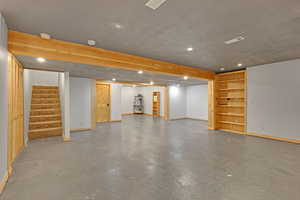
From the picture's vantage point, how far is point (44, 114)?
5914 millimetres

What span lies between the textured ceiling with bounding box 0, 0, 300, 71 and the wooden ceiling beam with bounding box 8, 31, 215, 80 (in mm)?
235

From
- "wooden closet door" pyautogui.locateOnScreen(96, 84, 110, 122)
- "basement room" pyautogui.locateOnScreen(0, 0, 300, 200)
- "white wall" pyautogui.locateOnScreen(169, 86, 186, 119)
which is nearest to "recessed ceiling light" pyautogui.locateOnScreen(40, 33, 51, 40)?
"basement room" pyautogui.locateOnScreen(0, 0, 300, 200)

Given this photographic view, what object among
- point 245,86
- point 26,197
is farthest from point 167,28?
point 245,86

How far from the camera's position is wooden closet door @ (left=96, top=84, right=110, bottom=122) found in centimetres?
884

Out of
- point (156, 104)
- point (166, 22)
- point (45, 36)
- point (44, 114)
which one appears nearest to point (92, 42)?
point (45, 36)

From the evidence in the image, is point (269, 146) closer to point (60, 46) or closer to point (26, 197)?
point (26, 197)

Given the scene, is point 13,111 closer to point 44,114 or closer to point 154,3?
point 44,114

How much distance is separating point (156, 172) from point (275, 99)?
518cm

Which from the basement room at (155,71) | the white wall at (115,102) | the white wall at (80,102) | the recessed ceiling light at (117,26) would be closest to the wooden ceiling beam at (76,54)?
the basement room at (155,71)

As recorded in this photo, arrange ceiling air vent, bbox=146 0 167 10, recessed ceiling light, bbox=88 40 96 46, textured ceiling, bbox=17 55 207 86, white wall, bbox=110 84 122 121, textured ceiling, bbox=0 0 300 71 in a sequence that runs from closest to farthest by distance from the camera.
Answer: ceiling air vent, bbox=146 0 167 10
textured ceiling, bbox=0 0 300 71
recessed ceiling light, bbox=88 40 96 46
textured ceiling, bbox=17 55 207 86
white wall, bbox=110 84 122 121

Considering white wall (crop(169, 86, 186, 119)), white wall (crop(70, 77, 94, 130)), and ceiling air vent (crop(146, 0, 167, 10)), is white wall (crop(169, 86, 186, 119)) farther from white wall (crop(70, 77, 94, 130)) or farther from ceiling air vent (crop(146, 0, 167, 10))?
ceiling air vent (crop(146, 0, 167, 10))

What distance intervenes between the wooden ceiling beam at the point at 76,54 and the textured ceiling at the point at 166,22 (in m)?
0.24

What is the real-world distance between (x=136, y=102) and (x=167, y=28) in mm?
10981

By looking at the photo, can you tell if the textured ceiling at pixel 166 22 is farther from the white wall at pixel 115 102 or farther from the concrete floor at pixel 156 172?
the white wall at pixel 115 102
